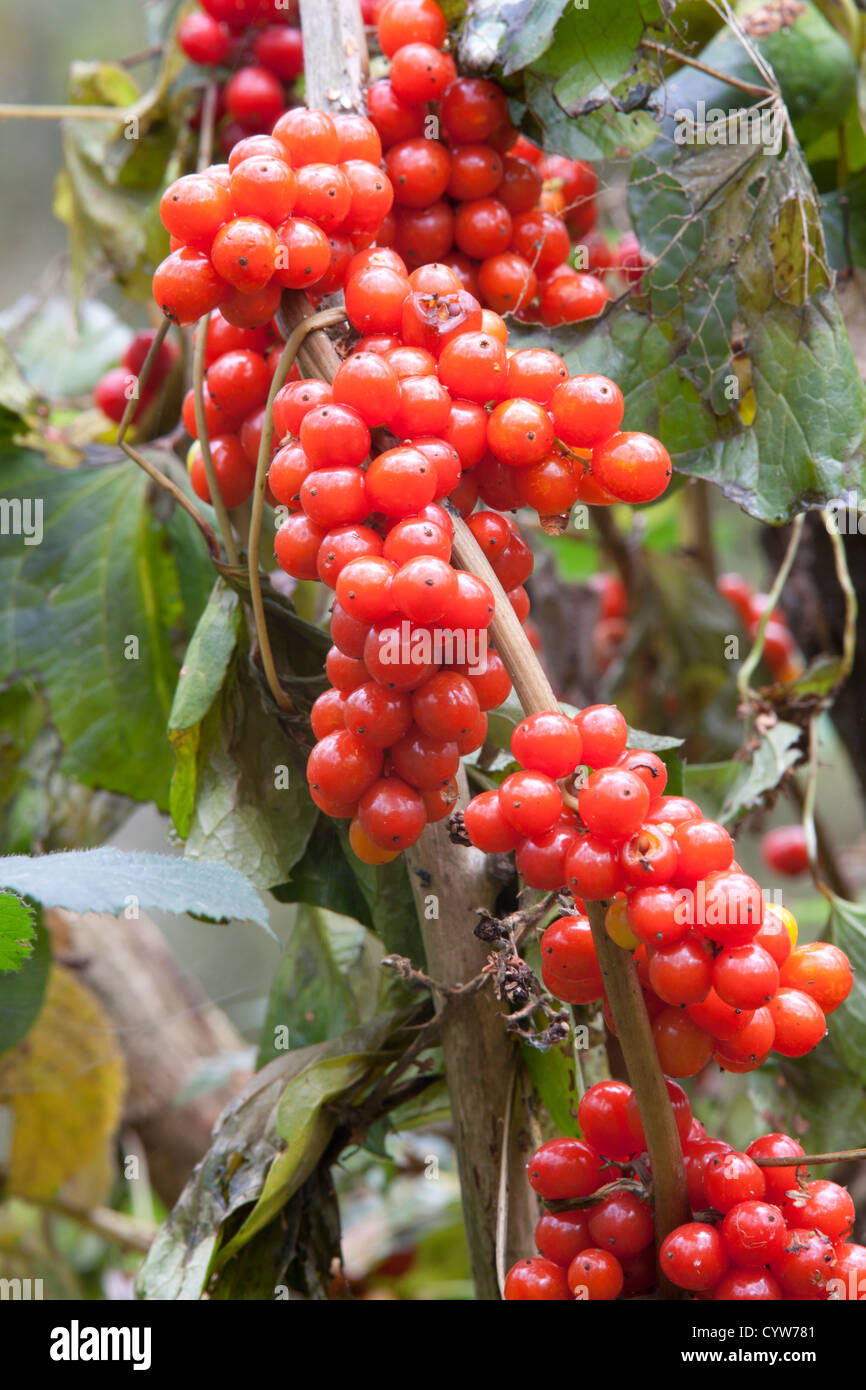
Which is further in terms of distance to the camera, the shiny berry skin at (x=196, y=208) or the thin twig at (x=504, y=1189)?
the thin twig at (x=504, y=1189)

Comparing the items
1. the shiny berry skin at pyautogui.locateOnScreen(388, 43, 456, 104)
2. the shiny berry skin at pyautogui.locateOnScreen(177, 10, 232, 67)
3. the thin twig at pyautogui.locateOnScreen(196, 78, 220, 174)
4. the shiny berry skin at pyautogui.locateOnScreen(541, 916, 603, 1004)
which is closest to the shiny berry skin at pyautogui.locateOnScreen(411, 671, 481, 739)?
the shiny berry skin at pyautogui.locateOnScreen(541, 916, 603, 1004)

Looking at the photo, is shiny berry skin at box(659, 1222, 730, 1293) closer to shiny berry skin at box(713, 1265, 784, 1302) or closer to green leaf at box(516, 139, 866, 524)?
shiny berry skin at box(713, 1265, 784, 1302)

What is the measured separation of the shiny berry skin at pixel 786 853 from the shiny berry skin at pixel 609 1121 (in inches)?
47.9

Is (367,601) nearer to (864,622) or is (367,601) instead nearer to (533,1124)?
(533,1124)

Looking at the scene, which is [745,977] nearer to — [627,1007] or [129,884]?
[627,1007]

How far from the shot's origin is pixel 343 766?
0.58 metres

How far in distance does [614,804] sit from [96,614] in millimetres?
804

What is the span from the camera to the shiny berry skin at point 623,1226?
0.59m

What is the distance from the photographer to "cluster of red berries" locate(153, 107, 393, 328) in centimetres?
61

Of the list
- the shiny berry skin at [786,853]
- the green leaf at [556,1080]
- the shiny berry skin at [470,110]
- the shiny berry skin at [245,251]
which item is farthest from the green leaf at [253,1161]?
the shiny berry skin at [786,853]

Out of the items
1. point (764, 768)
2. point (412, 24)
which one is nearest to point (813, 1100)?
point (764, 768)

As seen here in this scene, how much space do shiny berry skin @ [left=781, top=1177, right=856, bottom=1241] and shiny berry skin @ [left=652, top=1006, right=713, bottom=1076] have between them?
0.08 meters

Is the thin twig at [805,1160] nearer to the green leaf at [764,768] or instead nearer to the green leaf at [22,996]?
the green leaf at [764,768]
